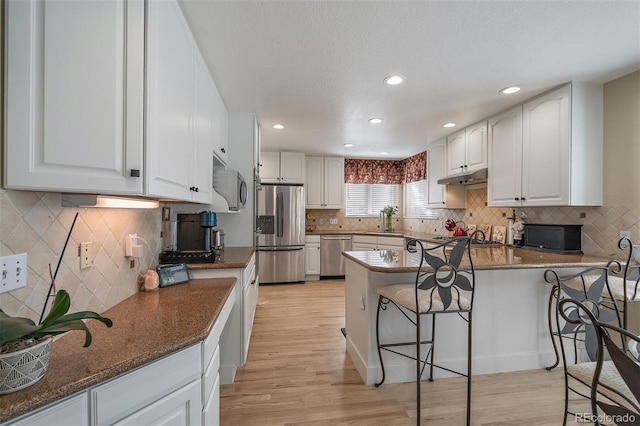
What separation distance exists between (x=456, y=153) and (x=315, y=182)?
Result: 99.9 inches

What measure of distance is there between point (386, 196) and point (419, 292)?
4317 millimetres

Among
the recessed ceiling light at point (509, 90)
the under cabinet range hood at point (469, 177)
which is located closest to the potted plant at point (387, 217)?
the under cabinet range hood at point (469, 177)

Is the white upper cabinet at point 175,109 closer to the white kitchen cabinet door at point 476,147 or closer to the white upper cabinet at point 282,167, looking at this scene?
the white upper cabinet at point 282,167

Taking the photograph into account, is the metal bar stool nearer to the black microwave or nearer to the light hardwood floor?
the light hardwood floor

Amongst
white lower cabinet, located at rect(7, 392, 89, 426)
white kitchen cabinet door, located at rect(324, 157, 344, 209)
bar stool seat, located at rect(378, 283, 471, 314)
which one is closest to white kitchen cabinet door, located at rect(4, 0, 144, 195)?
white lower cabinet, located at rect(7, 392, 89, 426)

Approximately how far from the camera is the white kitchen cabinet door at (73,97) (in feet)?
2.80

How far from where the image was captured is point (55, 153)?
90cm

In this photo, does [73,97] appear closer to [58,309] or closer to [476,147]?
[58,309]

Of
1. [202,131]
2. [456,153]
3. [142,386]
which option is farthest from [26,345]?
[456,153]

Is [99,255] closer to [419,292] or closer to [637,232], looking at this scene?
[419,292]

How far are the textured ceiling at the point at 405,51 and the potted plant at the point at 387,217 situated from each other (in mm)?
2790

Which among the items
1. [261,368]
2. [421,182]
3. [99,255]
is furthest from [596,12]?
[421,182]

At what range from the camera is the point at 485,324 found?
2.25m

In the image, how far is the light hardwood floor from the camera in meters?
1.75
